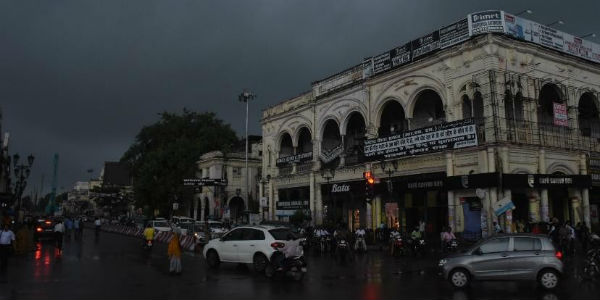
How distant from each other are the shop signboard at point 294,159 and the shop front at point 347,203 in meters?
2.83

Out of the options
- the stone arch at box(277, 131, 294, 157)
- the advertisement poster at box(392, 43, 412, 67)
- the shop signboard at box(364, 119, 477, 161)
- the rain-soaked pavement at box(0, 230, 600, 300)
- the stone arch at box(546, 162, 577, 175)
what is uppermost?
the advertisement poster at box(392, 43, 412, 67)

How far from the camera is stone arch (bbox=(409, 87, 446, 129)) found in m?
31.2

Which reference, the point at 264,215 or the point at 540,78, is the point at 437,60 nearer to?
the point at 540,78

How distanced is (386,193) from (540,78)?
465 inches

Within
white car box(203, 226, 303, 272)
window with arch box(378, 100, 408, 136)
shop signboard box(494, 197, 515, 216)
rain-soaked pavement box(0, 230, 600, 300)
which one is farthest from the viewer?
window with arch box(378, 100, 408, 136)

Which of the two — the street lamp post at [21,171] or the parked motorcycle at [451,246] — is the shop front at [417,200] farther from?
the street lamp post at [21,171]

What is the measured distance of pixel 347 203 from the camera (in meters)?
38.0

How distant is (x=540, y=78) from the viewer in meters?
28.6

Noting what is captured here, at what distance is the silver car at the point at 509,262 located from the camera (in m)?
12.3

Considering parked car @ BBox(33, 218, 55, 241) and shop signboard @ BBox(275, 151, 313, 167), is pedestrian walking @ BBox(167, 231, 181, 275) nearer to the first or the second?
shop signboard @ BBox(275, 151, 313, 167)

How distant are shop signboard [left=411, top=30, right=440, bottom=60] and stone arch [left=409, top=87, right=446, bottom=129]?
2.46 meters

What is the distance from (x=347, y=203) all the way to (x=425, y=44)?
45.9 ft

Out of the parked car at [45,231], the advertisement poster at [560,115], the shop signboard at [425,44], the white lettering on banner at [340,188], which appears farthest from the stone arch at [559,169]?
the parked car at [45,231]

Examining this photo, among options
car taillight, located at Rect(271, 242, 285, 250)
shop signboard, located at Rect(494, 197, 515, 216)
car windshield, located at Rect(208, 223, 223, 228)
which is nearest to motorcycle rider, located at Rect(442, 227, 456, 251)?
shop signboard, located at Rect(494, 197, 515, 216)
